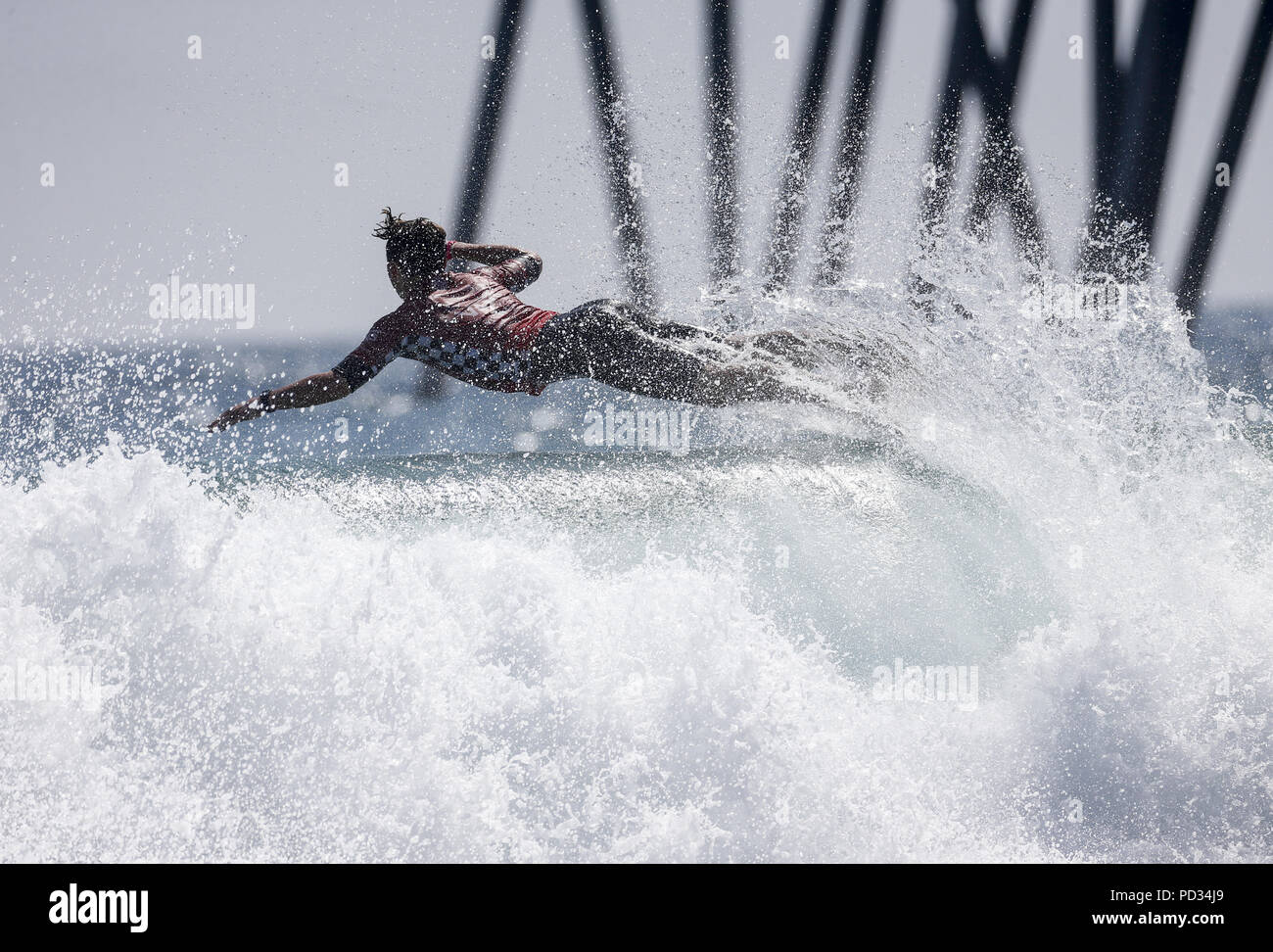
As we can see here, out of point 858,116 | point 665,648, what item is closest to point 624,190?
point 858,116

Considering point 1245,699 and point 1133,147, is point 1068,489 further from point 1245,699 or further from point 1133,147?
point 1133,147

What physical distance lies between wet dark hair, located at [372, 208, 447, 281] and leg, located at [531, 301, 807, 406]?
1.72 ft

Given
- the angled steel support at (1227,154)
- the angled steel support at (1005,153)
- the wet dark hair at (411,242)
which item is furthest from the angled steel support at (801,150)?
the wet dark hair at (411,242)

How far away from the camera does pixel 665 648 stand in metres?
2.83

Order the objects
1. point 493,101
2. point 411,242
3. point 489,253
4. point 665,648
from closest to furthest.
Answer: point 665,648, point 411,242, point 489,253, point 493,101

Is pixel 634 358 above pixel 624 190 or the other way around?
the other way around

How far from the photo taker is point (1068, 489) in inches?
151

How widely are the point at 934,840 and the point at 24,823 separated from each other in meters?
2.01

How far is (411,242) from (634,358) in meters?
0.97

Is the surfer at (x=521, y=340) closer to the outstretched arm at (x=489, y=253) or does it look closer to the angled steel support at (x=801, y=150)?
the outstretched arm at (x=489, y=253)

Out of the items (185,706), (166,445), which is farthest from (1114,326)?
(166,445)

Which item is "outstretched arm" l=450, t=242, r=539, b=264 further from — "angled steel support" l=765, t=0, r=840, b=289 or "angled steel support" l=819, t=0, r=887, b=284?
"angled steel support" l=819, t=0, r=887, b=284

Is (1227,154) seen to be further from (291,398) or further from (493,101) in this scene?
(291,398)

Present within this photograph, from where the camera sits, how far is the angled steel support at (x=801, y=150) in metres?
7.42
